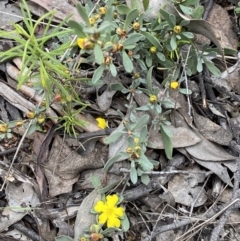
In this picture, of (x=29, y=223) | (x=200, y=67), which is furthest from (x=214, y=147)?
(x=29, y=223)

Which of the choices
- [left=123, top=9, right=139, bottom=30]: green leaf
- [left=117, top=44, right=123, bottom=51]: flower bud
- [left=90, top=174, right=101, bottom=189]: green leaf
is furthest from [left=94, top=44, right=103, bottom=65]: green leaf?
[left=90, top=174, right=101, bottom=189]: green leaf

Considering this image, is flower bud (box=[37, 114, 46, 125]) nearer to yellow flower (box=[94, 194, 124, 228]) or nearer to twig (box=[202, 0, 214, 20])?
yellow flower (box=[94, 194, 124, 228])

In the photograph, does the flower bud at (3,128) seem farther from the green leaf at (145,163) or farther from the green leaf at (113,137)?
the green leaf at (145,163)

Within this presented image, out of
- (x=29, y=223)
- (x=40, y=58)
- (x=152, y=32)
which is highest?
(x=40, y=58)

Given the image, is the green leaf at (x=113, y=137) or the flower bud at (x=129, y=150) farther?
the green leaf at (x=113, y=137)

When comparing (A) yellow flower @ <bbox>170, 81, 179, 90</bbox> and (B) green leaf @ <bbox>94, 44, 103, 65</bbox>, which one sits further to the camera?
(A) yellow flower @ <bbox>170, 81, 179, 90</bbox>

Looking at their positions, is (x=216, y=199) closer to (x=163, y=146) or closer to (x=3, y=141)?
(x=163, y=146)

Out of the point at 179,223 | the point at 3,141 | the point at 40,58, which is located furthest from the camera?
the point at 3,141

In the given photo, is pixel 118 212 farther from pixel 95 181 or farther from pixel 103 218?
pixel 95 181

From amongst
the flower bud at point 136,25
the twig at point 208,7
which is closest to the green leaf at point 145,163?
the flower bud at point 136,25
